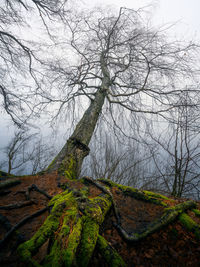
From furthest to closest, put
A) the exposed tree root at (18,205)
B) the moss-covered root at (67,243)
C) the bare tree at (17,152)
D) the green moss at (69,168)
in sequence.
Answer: the bare tree at (17,152), the green moss at (69,168), the exposed tree root at (18,205), the moss-covered root at (67,243)

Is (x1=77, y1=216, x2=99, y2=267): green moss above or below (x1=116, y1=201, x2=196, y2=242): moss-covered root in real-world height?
below

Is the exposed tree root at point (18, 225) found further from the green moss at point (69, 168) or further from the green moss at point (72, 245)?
the green moss at point (69, 168)

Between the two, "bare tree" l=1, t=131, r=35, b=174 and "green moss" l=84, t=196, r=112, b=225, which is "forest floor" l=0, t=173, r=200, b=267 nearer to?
"green moss" l=84, t=196, r=112, b=225

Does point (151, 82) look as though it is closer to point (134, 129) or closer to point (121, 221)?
point (134, 129)

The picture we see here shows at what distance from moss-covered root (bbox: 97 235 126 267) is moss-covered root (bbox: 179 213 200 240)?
944 millimetres

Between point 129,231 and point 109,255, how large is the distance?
0.49 metres

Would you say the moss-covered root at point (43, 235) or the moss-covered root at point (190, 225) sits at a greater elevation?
the moss-covered root at point (190, 225)

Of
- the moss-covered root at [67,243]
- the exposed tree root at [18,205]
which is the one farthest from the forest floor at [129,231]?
the moss-covered root at [67,243]

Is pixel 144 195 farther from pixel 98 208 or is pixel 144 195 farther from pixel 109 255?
pixel 109 255

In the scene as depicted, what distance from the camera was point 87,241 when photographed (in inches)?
43.6

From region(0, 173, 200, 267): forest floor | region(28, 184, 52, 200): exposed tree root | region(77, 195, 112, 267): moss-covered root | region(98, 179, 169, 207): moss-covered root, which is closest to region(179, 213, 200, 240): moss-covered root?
region(0, 173, 200, 267): forest floor

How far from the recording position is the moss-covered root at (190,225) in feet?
4.51

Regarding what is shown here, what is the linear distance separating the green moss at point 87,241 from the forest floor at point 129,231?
3.8 inches

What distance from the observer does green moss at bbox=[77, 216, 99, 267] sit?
100 centimetres
